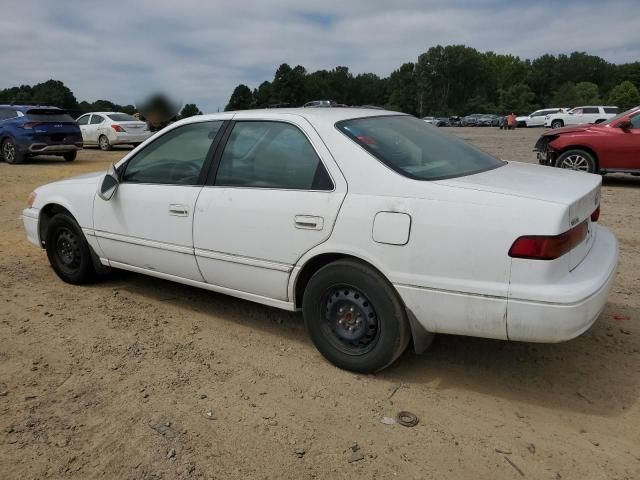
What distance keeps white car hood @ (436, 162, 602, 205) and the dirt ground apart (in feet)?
3.69

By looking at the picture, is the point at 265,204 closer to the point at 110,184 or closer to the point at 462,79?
the point at 110,184

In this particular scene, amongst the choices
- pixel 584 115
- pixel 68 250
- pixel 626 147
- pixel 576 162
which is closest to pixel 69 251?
pixel 68 250

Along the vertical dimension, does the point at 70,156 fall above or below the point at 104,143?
below

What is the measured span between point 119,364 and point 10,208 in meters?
6.75

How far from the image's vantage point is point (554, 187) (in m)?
3.10

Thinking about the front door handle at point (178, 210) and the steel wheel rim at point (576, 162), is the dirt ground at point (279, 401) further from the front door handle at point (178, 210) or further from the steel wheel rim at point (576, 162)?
the steel wheel rim at point (576, 162)

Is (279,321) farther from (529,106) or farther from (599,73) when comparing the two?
(599,73)

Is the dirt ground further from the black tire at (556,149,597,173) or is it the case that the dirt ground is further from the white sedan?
the black tire at (556,149,597,173)

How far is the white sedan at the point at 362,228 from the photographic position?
278 cm

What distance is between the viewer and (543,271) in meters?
2.70

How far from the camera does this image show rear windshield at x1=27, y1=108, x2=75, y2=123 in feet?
49.4

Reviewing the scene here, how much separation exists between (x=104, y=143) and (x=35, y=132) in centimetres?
489

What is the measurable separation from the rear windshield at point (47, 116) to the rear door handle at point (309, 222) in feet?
46.6

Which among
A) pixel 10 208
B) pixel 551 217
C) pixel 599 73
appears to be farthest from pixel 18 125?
pixel 599 73
